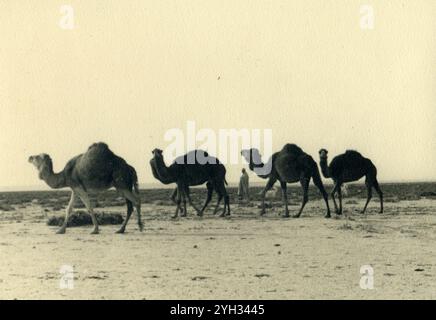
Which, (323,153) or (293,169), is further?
(293,169)

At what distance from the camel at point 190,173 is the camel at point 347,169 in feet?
8.89

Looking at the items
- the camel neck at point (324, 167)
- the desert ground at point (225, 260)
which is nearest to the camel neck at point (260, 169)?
the camel neck at point (324, 167)

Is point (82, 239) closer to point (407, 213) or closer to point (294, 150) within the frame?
point (294, 150)

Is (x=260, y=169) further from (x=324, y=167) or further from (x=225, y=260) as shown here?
(x=225, y=260)

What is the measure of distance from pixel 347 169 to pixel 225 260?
8.42 m

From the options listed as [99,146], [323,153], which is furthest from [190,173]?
[99,146]

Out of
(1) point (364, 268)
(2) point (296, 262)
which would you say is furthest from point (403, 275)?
(2) point (296, 262)

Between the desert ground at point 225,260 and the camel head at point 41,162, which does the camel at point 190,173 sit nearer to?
the desert ground at point 225,260

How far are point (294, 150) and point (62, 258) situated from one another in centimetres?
839

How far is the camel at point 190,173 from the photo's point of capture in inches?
622

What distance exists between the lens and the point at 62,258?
9.96 meters

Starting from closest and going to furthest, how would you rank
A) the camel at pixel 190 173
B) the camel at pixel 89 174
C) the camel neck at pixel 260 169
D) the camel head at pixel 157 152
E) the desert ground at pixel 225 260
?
1. the desert ground at pixel 225 260
2. the camel at pixel 89 174
3. the camel head at pixel 157 152
4. the camel at pixel 190 173
5. the camel neck at pixel 260 169

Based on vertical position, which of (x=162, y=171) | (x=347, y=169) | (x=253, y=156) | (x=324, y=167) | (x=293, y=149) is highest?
(x=293, y=149)

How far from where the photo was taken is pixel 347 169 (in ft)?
56.8
